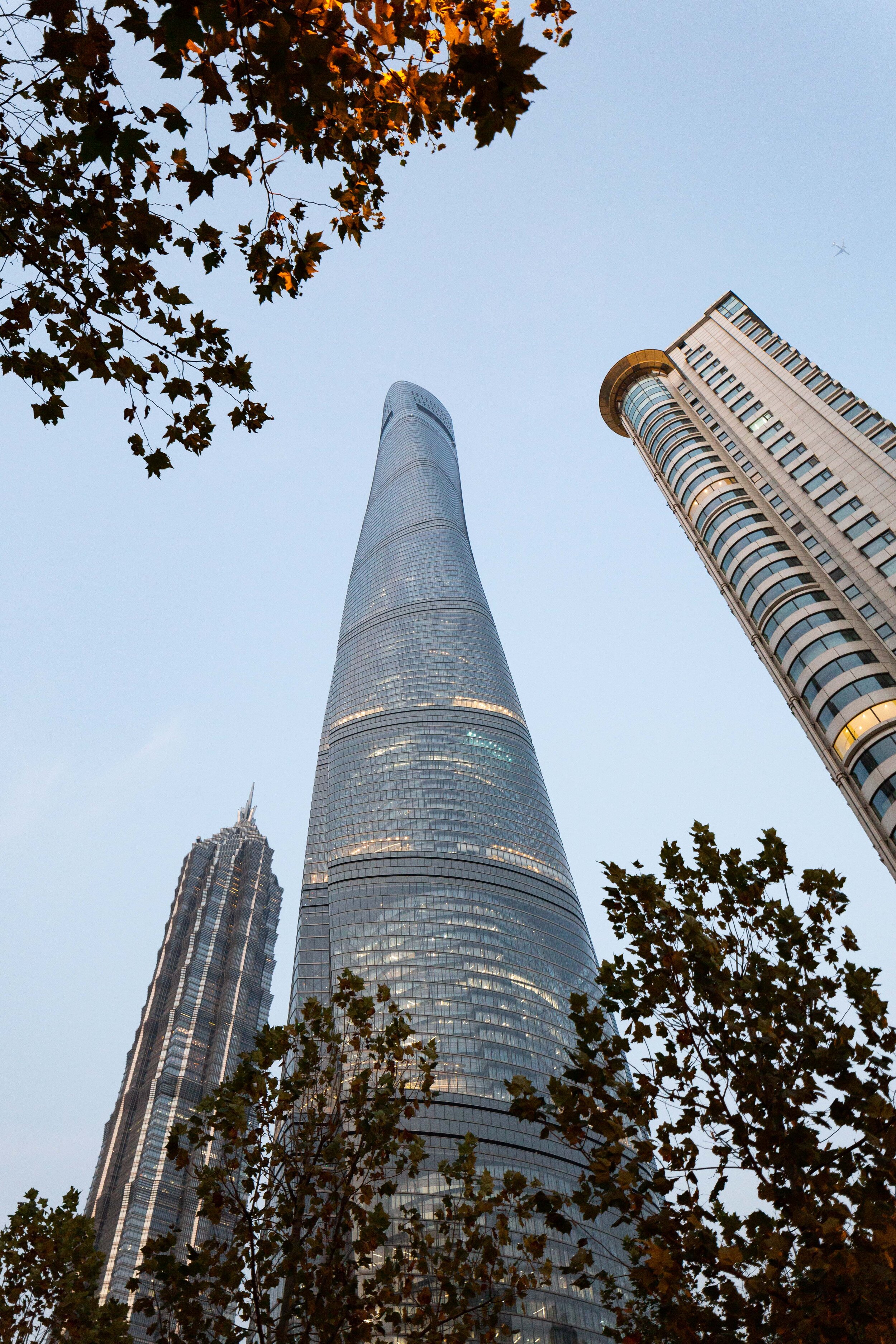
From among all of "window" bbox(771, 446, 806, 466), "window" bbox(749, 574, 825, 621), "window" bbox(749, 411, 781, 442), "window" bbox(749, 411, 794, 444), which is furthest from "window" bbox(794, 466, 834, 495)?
"window" bbox(749, 574, 825, 621)

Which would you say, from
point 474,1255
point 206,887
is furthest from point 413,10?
point 206,887

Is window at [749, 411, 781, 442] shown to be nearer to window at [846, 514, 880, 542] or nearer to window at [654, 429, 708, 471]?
window at [654, 429, 708, 471]

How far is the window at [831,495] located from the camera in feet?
178

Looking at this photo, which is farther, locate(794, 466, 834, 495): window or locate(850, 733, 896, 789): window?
locate(794, 466, 834, 495): window

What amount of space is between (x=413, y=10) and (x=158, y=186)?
3.00 m


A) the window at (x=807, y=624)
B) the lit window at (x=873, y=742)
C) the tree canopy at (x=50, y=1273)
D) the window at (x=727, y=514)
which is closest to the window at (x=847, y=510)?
the window at (x=727, y=514)

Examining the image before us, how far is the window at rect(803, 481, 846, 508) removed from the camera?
5431 centimetres

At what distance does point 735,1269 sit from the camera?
279 inches

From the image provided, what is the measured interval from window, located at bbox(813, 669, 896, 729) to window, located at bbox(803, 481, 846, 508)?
14796mm

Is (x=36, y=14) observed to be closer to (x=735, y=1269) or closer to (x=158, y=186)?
(x=158, y=186)

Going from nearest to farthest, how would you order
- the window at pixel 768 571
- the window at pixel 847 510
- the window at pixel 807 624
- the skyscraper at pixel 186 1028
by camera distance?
1. the window at pixel 807 624
2. the window at pixel 768 571
3. the window at pixel 847 510
4. the skyscraper at pixel 186 1028

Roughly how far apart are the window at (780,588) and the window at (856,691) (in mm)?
7252

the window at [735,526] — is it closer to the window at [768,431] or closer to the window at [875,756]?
the window at [768,431]

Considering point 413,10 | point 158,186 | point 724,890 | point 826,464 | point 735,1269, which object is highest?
point 826,464
